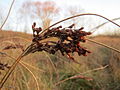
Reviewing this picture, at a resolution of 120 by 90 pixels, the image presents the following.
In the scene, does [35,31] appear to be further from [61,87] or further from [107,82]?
[107,82]

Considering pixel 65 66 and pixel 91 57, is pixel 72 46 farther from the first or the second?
pixel 91 57

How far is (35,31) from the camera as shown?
1.61 ft

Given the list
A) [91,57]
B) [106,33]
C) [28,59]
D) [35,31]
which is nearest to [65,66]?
[91,57]

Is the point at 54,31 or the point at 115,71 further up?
the point at 54,31

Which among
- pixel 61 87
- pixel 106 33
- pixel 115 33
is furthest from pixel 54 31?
pixel 106 33

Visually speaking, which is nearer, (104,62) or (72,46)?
(72,46)

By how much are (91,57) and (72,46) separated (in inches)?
162

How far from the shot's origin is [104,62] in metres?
4.27

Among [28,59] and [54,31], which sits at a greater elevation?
[54,31]

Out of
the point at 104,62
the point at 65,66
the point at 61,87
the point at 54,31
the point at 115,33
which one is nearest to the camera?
the point at 54,31

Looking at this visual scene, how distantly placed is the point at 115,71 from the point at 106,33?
6207 mm

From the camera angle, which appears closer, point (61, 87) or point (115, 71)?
point (61, 87)

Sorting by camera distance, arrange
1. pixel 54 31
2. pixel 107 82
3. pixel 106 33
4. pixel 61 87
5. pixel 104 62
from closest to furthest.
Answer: pixel 54 31
pixel 61 87
pixel 107 82
pixel 104 62
pixel 106 33

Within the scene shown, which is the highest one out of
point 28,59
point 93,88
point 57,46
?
point 57,46
